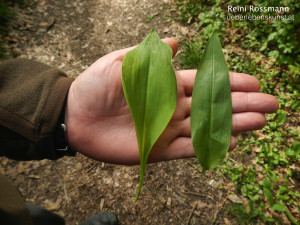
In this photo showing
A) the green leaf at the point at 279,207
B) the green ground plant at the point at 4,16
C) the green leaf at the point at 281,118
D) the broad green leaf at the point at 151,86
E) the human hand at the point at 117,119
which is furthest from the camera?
the green ground plant at the point at 4,16

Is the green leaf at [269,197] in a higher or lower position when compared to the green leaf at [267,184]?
lower

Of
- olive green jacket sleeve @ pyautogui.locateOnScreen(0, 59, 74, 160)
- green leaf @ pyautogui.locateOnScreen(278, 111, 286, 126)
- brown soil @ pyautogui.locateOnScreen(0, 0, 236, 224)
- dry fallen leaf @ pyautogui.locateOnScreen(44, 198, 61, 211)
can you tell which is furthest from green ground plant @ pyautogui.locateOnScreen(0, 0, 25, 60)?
green leaf @ pyautogui.locateOnScreen(278, 111, 286, 126)

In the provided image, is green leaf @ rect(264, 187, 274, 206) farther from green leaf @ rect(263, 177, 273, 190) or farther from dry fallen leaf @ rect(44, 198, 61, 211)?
dry fallen leaf @ rect(44, 198, 61, 211)

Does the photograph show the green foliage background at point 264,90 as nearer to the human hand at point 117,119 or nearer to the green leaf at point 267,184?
the green leaf at point 267,184

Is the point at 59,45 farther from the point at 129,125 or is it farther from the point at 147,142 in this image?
the point at 147,142

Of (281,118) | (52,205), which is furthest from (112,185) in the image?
(281,118)

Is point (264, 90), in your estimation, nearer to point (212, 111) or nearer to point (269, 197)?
point (269, 197)

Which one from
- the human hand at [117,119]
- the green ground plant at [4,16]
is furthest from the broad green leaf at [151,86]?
the green ground plant at [4,16]
